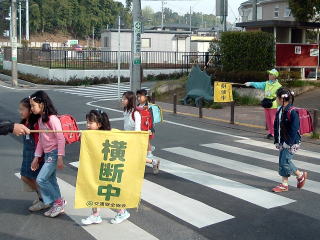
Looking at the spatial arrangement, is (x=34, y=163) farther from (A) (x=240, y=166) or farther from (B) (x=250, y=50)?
(B) (x=250, y=50)

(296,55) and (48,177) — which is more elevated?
(296,55)

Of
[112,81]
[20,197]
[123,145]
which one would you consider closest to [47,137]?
[123,145]

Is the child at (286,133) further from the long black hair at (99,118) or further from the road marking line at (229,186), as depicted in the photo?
the long black hair at (99,118)

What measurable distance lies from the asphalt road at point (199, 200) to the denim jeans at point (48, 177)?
0.31 meters

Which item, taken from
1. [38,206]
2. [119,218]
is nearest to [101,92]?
[38,206]

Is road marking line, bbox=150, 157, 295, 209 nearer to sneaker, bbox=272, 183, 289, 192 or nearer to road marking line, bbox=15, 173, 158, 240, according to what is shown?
sneaker, bbox=272, 183, 289, 192

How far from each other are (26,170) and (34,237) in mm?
1073

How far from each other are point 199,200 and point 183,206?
41 centimetres

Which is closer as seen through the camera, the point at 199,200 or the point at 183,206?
the point at 183,206

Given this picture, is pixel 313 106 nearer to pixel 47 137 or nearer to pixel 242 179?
pixel 242 179

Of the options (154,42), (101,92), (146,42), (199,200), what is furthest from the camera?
(154,42)

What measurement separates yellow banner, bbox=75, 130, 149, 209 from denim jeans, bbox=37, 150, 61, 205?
0.64m

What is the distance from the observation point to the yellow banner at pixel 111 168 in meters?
5.54

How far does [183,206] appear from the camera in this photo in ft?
22.0
